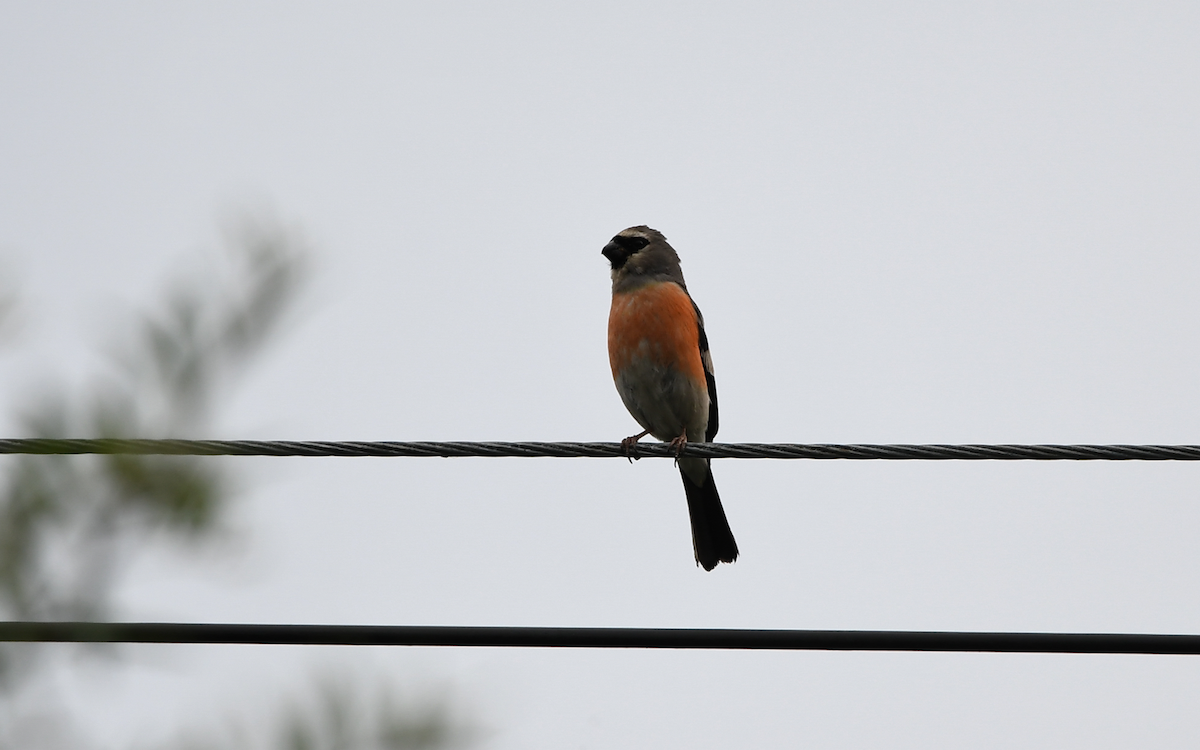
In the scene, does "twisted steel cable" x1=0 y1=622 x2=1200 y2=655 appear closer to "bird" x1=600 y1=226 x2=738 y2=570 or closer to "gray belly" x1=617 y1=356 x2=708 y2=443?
"bird" x1=600 y1=226 x2=738 y2=570

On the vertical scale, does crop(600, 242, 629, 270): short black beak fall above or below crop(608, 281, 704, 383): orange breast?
above

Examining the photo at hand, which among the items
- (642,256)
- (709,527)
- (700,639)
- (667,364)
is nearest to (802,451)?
(700,639)

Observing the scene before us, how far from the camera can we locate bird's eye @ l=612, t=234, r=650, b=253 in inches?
309

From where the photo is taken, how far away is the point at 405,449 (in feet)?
12.7

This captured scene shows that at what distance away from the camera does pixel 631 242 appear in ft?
25.9

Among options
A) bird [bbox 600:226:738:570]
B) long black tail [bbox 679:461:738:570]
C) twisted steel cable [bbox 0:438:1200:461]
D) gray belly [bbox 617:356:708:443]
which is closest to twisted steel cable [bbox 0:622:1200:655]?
twisted steel cable [bbox 0:438:1200:461]

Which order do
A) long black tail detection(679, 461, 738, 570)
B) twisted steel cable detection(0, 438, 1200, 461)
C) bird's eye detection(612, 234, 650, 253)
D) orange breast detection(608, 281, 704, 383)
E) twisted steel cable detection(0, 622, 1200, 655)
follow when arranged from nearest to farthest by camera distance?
twisted steel cable detection(0, 622, 1200, 655) → twisted steel cable detection(0, 438, 1200, 461) → orange breast detection(608, 281, 704, 383) → long black tail detection(679, 461, 738, 570) → bird's eye detection(612, 234, 650, 253)

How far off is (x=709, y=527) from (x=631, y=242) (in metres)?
1.97

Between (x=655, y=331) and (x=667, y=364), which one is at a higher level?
(x=655, y=331)

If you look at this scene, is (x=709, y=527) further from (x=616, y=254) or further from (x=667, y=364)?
(x=616, y=254)

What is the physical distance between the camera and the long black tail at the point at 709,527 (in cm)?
759

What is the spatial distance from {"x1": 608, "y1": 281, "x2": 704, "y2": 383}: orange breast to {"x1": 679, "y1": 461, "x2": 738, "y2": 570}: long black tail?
788 mm

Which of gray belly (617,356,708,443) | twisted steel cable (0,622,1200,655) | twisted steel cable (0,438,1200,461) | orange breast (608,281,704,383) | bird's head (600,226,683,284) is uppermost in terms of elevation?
bird's head (600,226,683,284)

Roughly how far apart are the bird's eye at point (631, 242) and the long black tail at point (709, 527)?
5.06 ft
